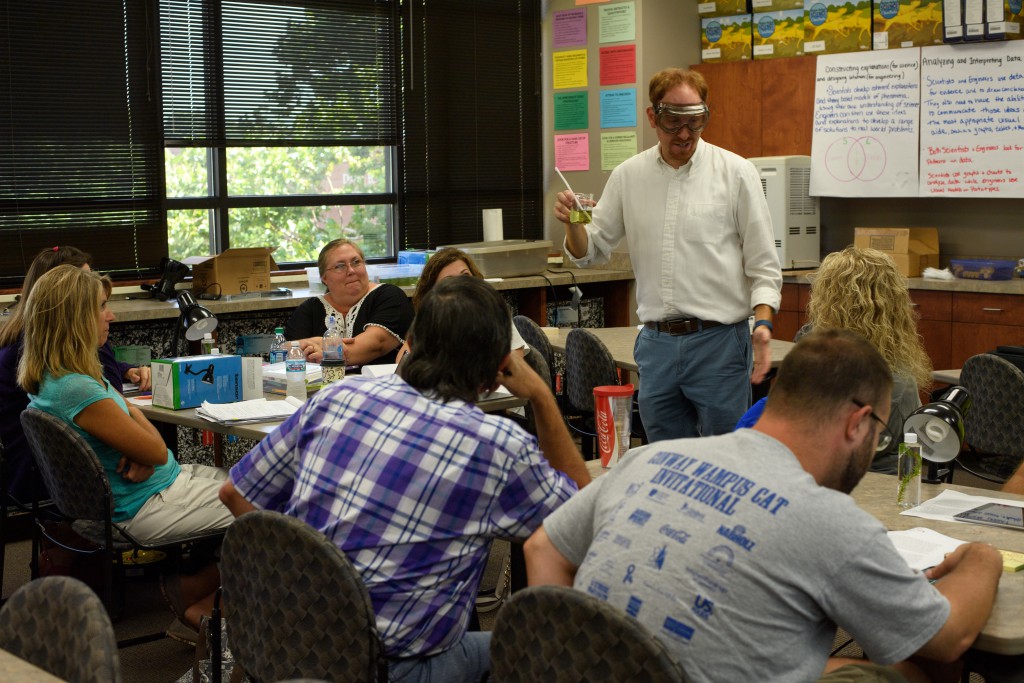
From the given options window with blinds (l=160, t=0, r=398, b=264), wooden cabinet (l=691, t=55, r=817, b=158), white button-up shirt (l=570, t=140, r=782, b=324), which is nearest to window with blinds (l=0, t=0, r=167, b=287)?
window with blinds (l=160, t=0, r=398, b=264)

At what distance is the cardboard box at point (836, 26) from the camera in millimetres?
6430

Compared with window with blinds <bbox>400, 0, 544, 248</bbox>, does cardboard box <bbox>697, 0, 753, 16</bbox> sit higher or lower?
higher

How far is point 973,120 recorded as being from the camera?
600cm

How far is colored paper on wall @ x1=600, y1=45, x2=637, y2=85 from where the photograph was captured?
22.9ft

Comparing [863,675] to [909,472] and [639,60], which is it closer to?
[909,472]

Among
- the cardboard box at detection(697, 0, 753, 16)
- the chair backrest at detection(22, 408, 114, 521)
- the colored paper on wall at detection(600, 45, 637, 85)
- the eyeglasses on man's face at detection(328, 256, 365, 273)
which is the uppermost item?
the cardboard box at detection(697, 0, 753, 16)

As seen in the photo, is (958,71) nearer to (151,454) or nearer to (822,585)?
(151,454)

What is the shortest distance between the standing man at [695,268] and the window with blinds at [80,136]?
9.05 ft

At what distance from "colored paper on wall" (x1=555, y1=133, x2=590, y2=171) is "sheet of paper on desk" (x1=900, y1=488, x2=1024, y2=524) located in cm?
489

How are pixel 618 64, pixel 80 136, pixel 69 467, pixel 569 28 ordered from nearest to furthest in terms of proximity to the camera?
pixel 69 467 → pixel 80 136 → pixel 618 64 → pixel 569 28

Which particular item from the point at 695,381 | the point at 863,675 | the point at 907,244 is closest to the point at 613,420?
the point at 863,675

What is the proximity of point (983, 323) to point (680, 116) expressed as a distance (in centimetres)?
283

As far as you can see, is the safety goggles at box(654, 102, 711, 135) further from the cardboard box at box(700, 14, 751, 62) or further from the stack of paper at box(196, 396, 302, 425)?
the cardboard box at box(700, 14, 751, 62)

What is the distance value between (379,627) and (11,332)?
213 cm
